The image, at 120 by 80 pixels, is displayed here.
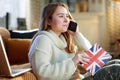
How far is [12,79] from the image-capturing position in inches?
54.4

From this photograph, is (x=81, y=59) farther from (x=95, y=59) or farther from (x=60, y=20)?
(x=60, y=20)

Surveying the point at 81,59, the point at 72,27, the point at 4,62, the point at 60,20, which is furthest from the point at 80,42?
the point at 4,62

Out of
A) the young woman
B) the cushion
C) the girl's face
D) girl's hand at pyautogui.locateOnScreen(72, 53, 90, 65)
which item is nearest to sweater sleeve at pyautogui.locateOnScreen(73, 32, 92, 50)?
the young woman

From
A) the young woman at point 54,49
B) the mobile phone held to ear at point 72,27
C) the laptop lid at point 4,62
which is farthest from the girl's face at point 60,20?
the laptop lid at point 4,62

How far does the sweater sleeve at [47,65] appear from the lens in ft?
4.95

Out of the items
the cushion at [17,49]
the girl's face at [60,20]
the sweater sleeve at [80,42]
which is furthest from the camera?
the cushion at [17,49]

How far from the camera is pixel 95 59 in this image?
1.58 m

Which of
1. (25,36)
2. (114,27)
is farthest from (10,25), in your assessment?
(114,27)

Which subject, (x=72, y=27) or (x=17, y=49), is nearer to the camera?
(x=72, y=27)

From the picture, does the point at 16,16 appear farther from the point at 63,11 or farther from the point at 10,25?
A: the point at 63,11

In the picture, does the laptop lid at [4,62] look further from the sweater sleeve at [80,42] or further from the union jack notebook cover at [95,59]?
the sweater sleeve at [80,42]

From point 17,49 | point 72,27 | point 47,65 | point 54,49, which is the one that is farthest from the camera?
point 17,49

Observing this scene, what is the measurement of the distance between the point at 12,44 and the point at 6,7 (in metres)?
1.58

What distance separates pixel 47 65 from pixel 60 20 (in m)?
0.32
